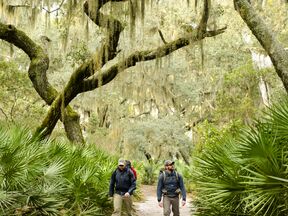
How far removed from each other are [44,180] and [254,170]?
384 cm

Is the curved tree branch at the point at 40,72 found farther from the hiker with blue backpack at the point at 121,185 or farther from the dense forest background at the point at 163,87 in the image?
the hiker with blue backpack at the point at 121,185

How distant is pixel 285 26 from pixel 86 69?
43.5ft

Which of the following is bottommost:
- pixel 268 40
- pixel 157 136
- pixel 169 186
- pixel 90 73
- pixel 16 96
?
pixel 169 186

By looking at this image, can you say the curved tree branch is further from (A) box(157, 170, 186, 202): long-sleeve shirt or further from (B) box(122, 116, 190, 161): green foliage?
(B) box(122, 116, 190, 161): green foliage

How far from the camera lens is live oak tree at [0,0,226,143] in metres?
12.0

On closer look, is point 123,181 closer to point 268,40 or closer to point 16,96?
point 268,40

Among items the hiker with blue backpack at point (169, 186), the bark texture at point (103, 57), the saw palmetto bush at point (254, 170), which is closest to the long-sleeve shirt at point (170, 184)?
the hiker with blue backpack at point (169, 186)

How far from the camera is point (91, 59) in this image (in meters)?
13.0

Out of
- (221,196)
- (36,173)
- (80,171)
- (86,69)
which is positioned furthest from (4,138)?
(86,69)

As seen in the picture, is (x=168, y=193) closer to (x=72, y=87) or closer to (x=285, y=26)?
(x=72, y=87)

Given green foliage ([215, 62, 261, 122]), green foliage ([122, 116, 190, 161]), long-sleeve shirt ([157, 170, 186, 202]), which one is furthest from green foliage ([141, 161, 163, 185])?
long-sleeve shirt ([157, 170, 186, 202])

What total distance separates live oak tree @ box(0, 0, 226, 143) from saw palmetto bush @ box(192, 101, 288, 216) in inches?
229

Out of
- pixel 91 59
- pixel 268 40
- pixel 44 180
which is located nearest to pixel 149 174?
pixel 91 59

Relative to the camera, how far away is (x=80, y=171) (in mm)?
9148
